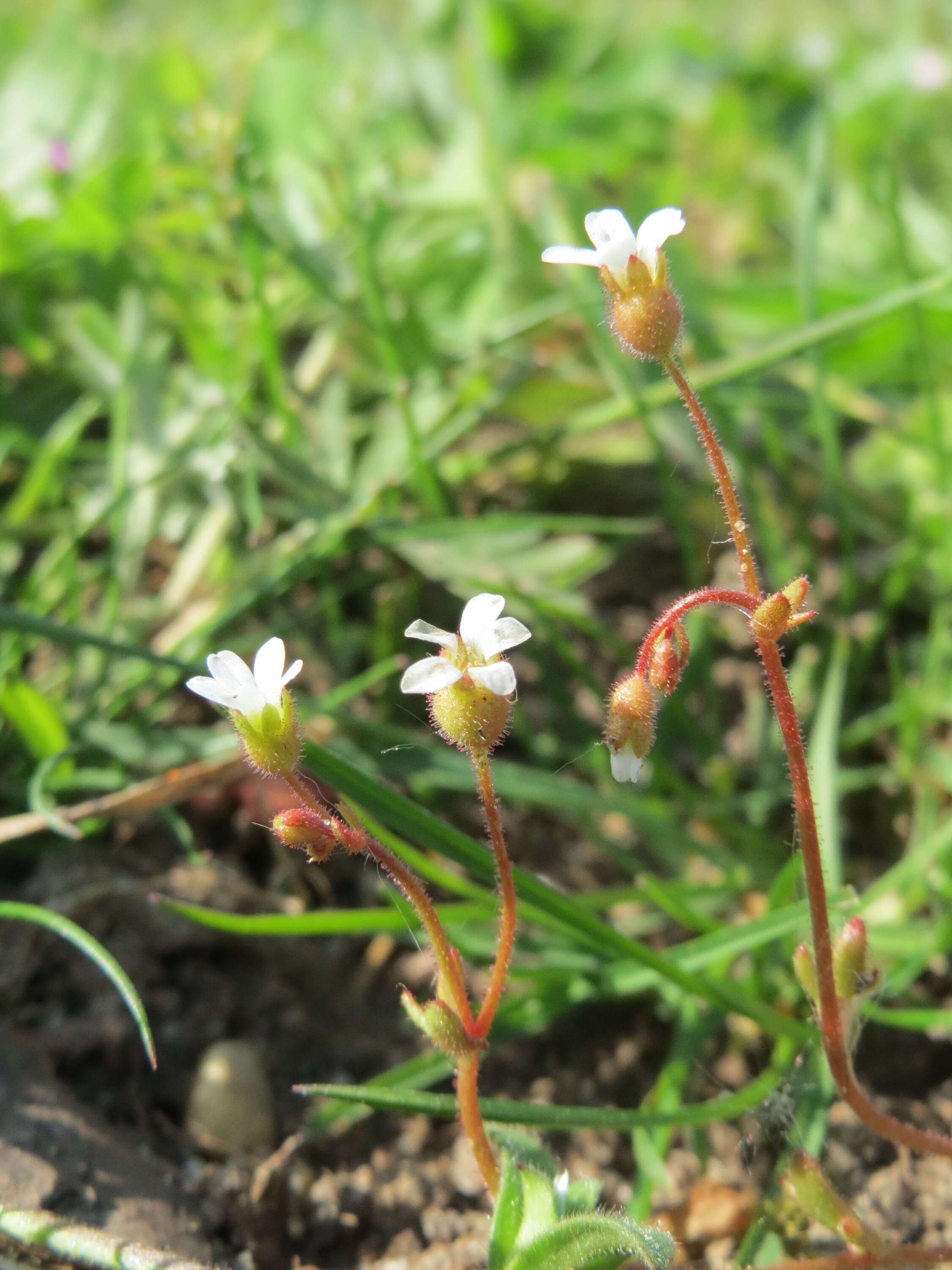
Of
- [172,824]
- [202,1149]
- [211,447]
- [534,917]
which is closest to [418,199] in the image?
[211,447]

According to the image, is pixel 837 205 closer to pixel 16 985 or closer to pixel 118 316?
pixel 118 316

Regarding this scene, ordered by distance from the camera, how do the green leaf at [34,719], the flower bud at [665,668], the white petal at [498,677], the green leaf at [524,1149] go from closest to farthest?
the white petal at [498,677], the flower bud at [665,668], the green leaf at [524,1149], the green leaf at [34,719]

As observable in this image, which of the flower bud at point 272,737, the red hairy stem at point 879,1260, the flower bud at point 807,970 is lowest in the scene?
the red hairy stem at point 879,1260

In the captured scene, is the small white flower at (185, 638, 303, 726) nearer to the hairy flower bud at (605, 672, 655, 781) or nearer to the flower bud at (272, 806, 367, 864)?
the flower bud at (272, 806, 367, 864)

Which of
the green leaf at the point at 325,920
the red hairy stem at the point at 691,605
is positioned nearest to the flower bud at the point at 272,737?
the green leaf at the point at 325,920

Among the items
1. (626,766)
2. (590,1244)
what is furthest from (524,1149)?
(626,766)

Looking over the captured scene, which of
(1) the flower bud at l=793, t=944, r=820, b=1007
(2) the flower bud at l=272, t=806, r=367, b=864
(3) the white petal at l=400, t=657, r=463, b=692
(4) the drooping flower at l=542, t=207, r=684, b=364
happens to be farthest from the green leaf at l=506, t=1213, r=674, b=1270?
(4) the drooping flower at l=542, t=207, r=684, b=364

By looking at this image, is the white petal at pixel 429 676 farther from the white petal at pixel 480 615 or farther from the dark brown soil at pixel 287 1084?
the dark brown soil at pixel 287 1084
